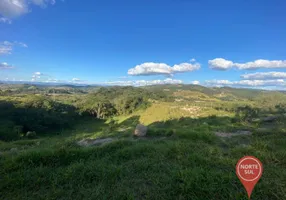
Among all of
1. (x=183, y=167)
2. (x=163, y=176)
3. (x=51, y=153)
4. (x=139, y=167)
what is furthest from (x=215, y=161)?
(x=51, y=153)

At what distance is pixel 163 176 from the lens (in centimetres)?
298

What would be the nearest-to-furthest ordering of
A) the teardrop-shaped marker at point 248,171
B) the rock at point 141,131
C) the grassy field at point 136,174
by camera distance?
the teardrop-shaped marker at point 248,171 < the grassy field at point 136,174 < the rock at point 141,131

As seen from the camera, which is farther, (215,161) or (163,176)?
(215,161)

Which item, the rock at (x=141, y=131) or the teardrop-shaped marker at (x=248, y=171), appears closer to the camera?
the teardrop-shaped marker at (x=248, y=171)

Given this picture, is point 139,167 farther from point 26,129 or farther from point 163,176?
point 26,129

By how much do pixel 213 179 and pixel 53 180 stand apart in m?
3.01

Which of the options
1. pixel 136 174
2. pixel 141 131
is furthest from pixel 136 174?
pixel 141 131

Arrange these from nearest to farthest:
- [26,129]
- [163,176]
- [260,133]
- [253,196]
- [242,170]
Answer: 1. [242,170]
2. [253,196]
3. [163,176]
4. [260,133]
5. [26,129]

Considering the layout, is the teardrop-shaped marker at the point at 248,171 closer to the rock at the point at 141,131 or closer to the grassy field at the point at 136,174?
the grassy field at the point at 136,174

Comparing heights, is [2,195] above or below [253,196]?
below

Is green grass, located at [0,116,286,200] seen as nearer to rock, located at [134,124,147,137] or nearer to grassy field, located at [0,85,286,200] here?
grassy field, located at [0,85,286,200]

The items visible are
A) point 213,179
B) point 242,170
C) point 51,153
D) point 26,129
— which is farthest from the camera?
point 26,129

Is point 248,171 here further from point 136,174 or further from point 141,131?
point 141,131

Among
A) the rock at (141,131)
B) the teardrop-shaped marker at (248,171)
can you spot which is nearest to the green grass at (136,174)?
the teardrop-shaped marker at (248,171)
